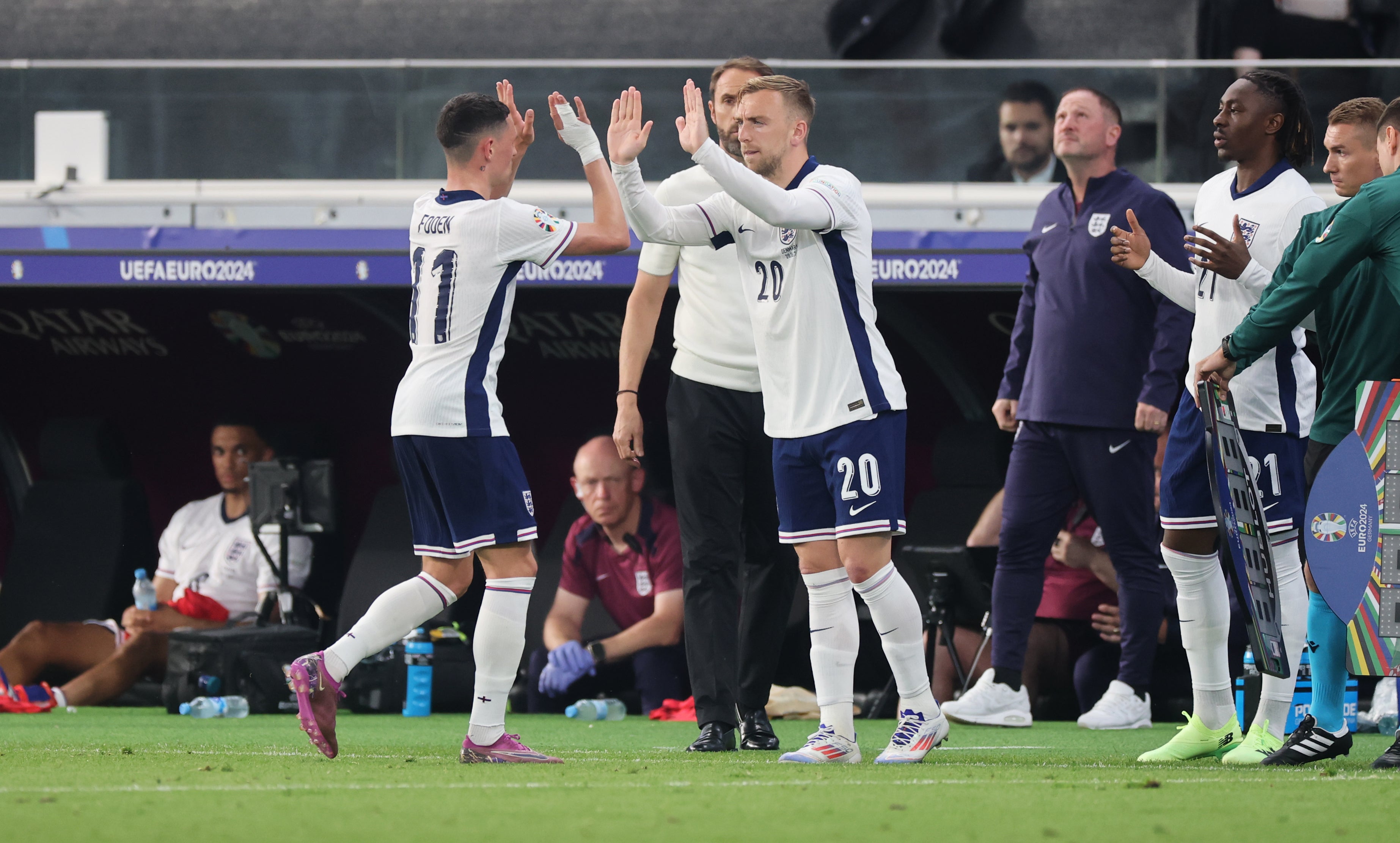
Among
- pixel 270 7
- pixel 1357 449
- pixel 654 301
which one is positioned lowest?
pixel 1357 449

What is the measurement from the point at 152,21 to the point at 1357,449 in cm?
1202

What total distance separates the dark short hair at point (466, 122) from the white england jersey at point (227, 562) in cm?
387

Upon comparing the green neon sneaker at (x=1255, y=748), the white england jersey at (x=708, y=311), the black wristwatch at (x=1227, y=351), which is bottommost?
the green neon sneaker at (x=1255, y=748)

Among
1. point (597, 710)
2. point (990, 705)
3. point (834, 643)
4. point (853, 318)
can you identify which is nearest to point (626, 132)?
point (853, 318)

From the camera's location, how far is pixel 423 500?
442 centimetres

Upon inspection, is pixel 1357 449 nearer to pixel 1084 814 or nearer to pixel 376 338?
pixel 1084 814

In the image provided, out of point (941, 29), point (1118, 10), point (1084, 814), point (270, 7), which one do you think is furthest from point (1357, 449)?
point (270, 7)

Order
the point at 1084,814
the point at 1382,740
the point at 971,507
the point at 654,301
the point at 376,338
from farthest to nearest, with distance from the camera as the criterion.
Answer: the point at 376,338, the point at 971,507, the point at 1382,740, the point at 654,301, the point at 1084,814

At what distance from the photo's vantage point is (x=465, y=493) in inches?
171

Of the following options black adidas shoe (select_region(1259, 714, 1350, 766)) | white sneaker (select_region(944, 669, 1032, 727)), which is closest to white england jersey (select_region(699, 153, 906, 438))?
black adidas shoe (select_region(1259, 714, 1350, 766))

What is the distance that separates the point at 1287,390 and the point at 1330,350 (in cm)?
21

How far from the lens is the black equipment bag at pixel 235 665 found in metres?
7.08

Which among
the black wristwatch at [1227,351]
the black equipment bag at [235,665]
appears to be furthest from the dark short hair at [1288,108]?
the black equipment bag at [235,665]

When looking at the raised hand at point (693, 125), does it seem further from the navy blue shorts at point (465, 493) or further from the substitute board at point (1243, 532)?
the substitute board at point (1243, 532)
